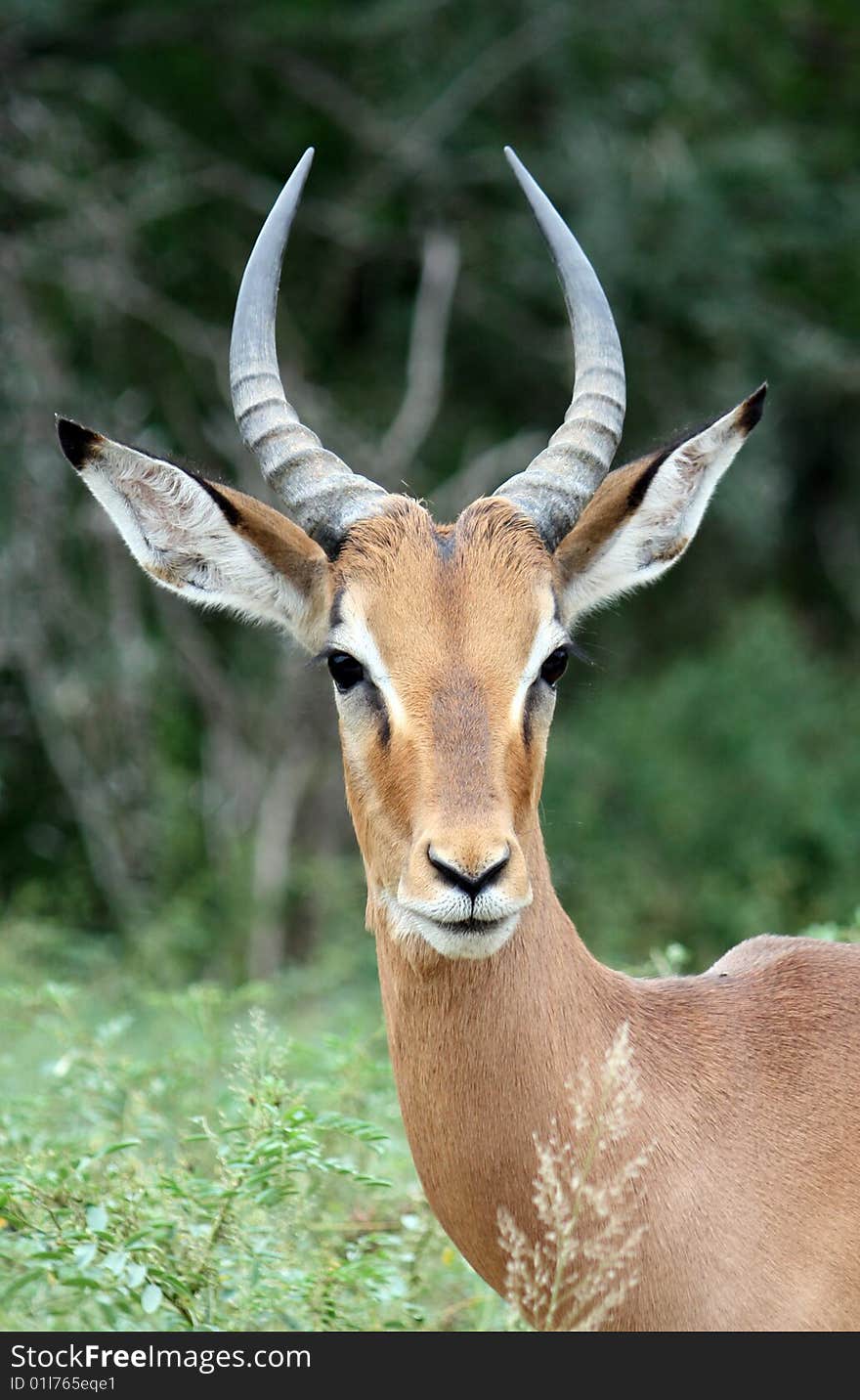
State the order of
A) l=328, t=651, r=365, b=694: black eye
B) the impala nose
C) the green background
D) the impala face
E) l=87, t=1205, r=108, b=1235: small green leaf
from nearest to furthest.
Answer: the impala nose, the impala face, l=87, t=1205, r=108, b=1235: small green leaf, l=328, t=651, r=365, b=694: black eye, the green background

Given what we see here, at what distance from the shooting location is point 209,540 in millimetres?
5785

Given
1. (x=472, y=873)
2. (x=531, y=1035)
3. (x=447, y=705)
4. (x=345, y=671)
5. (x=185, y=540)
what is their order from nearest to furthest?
(x=472, y=873)
(x=447, y=705)
(x=531, y=1035)
(x=345, y=671)
(x=185, y=540)

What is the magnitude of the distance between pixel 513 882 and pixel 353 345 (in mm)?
14272

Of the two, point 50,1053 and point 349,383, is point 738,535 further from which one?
point 50,1053

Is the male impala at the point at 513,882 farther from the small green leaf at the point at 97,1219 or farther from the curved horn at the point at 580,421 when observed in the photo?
the small green leaf at the point at 97,1219

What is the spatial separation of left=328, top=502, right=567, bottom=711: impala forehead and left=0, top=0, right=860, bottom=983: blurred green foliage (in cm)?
926

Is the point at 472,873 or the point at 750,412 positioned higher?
the point at 750,412

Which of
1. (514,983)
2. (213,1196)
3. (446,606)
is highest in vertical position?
(446,606)

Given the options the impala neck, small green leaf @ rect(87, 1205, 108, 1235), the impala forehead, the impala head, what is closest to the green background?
the impala head

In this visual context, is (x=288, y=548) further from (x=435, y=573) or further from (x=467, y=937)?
(x=467, y=937)

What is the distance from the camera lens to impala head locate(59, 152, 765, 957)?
492cm

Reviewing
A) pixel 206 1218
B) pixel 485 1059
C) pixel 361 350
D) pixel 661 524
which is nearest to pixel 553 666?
pixel 661 524

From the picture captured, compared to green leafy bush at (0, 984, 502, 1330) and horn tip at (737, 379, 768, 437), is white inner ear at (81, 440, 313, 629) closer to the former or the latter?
green leafy bush at (0, 984, 502, 1330)

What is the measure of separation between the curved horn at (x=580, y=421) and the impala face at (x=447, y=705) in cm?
17
